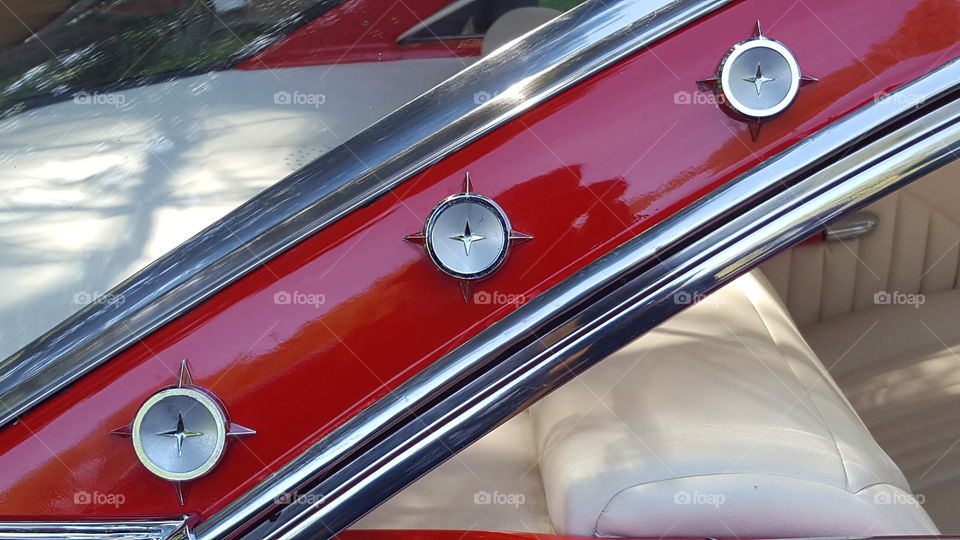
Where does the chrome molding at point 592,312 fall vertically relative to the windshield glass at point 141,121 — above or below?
below

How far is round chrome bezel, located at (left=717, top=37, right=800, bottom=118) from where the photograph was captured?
3.04 feet

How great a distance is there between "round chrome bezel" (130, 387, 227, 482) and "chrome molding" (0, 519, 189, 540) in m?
0.07

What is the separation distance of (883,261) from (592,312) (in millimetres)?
1552

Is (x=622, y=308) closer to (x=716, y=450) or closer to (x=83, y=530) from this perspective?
(x=716, y=450)

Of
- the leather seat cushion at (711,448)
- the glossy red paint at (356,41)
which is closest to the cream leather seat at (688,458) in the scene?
the leather seat cushion at (711,448)

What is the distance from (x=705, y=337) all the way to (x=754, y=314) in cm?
19

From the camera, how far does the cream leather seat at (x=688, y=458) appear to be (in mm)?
1069

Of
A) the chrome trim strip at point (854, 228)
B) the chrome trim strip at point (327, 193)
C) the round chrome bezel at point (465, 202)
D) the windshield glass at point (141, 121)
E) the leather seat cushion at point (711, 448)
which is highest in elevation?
the chrome trim strip at point (854, 228)

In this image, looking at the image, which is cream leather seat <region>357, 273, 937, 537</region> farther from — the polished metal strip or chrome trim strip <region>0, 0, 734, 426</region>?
chrome trim strip <region>0, 0, 734, 426</region>

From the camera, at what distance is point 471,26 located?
174 cm

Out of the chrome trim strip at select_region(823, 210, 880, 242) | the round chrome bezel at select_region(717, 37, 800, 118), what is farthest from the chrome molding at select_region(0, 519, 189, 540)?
the chrome trim strip at select_region(823, 210, 880, 242)

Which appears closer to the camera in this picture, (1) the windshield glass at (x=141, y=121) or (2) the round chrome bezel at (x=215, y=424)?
(2) the round chrome bezel at (x=215, y=424)

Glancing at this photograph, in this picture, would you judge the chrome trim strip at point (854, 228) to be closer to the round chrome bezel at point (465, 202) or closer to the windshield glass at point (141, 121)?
the windshield glass at point (141, 121)

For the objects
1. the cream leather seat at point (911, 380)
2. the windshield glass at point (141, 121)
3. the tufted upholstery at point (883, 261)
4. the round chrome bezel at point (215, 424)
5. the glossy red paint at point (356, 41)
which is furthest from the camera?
the tufted upholstery at point (883, 261)
